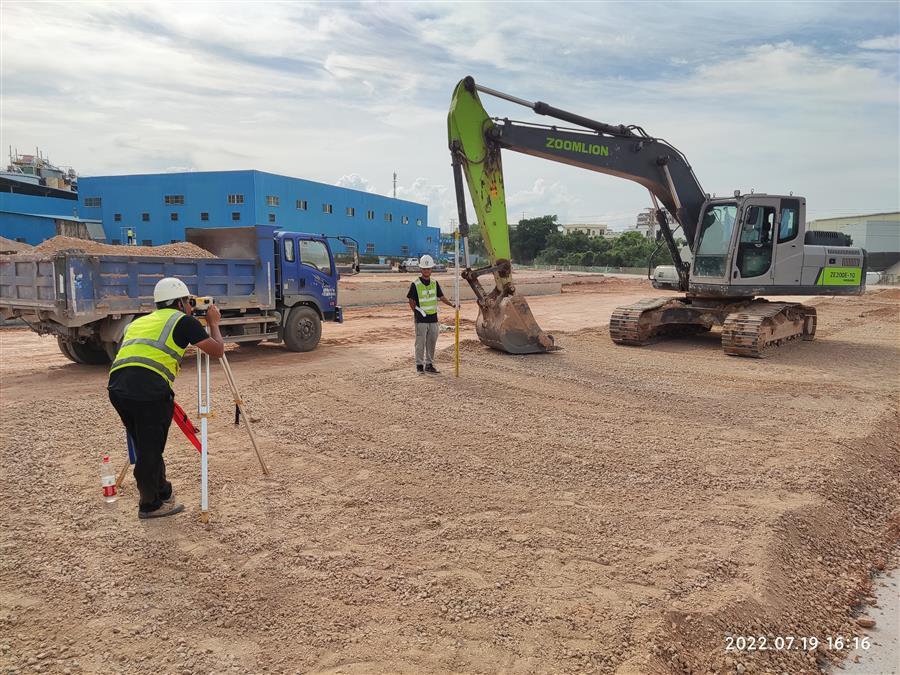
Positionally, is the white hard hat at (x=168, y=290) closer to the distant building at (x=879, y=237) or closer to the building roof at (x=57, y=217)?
the building roof at (x=57, y=217)

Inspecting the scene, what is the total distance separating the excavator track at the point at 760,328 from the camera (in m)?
11.1

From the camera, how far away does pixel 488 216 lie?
1020 centimetres

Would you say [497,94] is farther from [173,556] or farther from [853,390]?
[173,556]

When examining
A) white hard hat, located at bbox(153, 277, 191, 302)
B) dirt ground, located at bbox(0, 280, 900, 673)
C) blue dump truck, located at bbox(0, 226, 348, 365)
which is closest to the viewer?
dirt ground, located at bbox(0, 280, 900, 673)

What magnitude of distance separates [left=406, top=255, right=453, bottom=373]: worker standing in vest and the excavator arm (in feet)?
3.76

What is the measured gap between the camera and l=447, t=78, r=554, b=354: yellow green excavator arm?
9938mm

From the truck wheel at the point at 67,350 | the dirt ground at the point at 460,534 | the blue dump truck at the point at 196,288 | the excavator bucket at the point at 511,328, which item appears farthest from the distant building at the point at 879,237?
the truck wheel at the point at 67,350

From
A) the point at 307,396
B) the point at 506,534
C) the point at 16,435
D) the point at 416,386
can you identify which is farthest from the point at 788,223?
the point at 16,435

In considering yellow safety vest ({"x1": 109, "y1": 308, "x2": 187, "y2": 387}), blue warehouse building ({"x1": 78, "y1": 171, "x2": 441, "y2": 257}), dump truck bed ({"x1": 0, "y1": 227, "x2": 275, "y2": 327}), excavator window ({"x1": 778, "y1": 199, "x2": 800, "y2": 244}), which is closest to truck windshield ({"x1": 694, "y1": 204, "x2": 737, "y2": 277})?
excavator window ({"x1": 778, "y1": 199, "x2": 800, "y2": 244})

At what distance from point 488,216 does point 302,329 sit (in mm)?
4402

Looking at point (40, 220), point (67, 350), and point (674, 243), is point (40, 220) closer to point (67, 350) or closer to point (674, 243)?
point (67, 350)

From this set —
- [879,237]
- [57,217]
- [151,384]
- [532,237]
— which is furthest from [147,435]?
[532,237]

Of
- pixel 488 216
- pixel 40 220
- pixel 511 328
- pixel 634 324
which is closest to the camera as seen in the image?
pixel 488 216

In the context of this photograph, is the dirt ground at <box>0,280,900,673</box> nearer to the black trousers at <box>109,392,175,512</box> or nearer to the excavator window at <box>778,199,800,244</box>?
the black trousers at <box>109,392,175,512</box>
